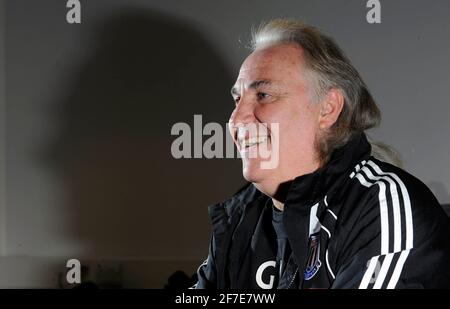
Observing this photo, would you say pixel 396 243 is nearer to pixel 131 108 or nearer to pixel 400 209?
pixel 400 209

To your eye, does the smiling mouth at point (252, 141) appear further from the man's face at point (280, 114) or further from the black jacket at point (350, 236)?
the black jacket at point (350, 236)

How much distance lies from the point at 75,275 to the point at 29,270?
0.14 meters

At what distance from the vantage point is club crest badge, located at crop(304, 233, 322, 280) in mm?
921

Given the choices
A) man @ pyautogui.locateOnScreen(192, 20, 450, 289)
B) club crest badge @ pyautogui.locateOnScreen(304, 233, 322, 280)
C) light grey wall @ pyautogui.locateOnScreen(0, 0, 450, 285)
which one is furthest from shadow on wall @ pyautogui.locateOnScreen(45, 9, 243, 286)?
club crest badge @ pyautogui.locateOnScreen(304, 233, 322, 280)

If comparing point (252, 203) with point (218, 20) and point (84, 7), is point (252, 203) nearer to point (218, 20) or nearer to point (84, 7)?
point (218, 20)

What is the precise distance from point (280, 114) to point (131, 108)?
3.11 feet

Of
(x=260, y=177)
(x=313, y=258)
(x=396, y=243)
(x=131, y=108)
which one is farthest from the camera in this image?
(x=131, y=108)

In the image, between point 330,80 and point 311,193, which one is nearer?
point 311,193

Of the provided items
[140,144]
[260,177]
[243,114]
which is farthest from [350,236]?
[140,144]

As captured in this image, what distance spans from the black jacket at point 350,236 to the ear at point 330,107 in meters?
0.11

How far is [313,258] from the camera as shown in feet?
3.05

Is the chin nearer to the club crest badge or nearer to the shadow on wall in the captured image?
the club crest badge
